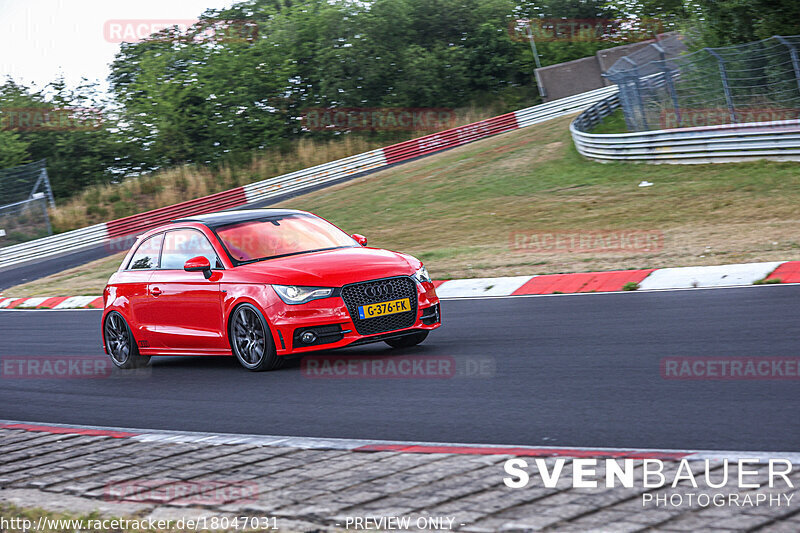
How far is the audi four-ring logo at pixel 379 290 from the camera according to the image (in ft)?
29.3

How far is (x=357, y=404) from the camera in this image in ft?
23.6

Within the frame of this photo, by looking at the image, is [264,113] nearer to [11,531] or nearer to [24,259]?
[24,259]

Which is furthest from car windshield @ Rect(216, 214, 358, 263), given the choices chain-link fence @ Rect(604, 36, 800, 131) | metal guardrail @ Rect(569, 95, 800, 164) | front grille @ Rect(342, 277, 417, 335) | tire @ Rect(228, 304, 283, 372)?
metal guardrail @ Rect(569, 95, 800, 164)

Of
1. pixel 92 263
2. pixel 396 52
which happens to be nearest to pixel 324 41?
pixel 396 52

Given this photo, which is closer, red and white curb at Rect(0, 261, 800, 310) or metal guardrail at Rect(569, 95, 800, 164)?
red and white curb at Rect(0, 261, 800, 310)

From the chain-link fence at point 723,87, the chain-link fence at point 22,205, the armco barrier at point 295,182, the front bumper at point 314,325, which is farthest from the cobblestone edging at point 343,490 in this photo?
the chain-link fence at point 22,205

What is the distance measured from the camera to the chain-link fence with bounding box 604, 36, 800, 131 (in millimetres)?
20734

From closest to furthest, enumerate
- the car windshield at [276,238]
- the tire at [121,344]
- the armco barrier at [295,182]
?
the car windshield at [276,238] < the tire at [121,344] < the armco barrier at [295,182]

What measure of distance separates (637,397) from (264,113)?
162ft

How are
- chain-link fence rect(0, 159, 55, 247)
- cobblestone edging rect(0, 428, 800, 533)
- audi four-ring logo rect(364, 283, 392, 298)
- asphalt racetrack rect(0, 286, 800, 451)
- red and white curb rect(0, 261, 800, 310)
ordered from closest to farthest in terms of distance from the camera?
cobblestone edging rect(0, 428, 800, 533) < asphalt racetrack rect(0, 286, 800, 451) < audi four-ring logo rect(364, 283, 392, 298) < red and white curb rect(0, 261, 800, 310) < chain-link fence rect(0, 159, 55, 247)

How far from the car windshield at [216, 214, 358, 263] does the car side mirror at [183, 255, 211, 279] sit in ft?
0.84

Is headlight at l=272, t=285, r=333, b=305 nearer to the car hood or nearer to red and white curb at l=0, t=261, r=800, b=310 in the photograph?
the car hood

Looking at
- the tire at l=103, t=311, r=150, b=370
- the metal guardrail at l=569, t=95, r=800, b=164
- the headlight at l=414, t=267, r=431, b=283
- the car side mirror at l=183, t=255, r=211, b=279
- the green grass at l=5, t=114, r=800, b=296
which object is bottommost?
the green grass at l=5, t=114, r=800, b=296

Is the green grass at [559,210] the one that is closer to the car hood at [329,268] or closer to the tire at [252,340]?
the car hood at [329,268]
